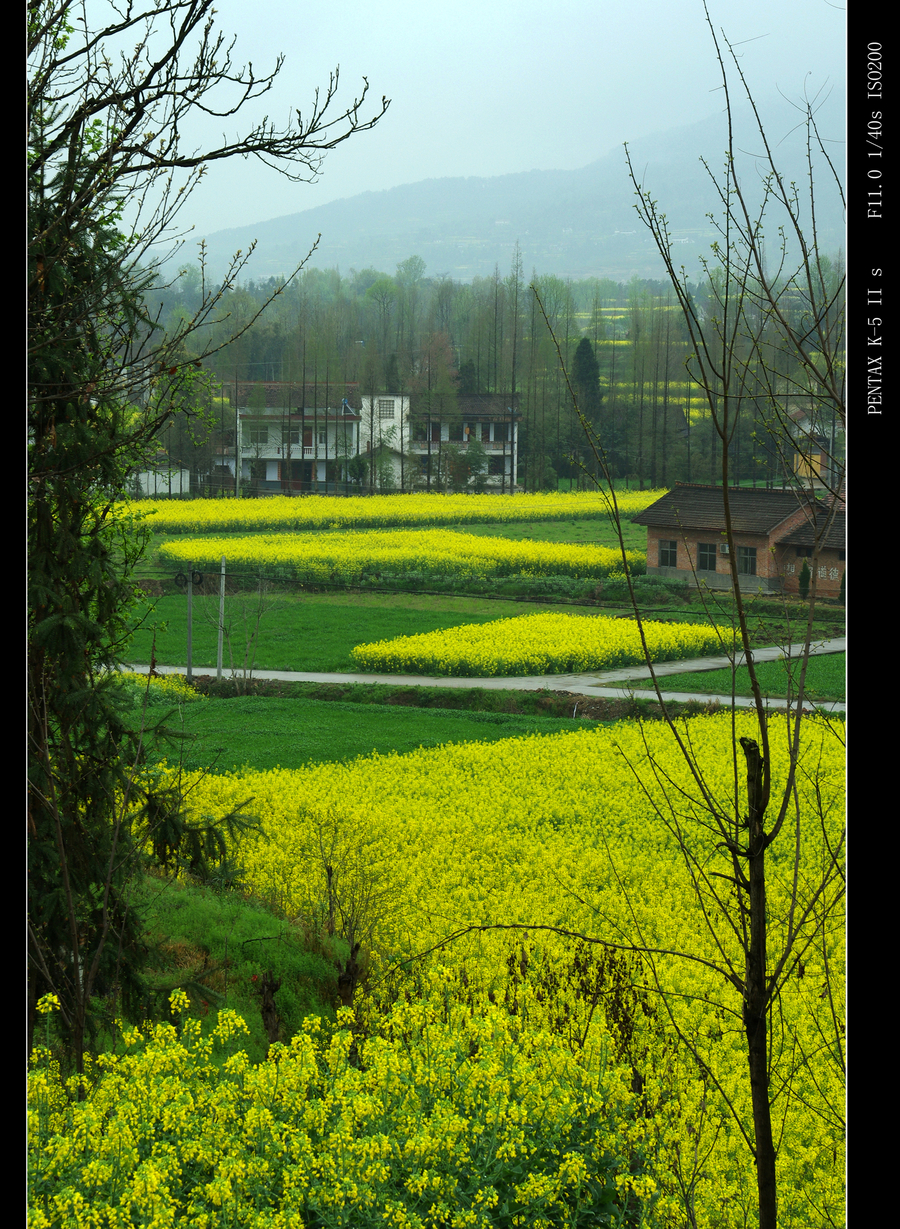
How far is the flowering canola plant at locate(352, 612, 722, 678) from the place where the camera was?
9.53 meters

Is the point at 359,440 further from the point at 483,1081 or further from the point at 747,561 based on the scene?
the point at 483,1081

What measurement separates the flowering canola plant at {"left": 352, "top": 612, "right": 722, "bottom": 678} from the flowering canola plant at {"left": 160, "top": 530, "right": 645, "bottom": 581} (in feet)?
1.93

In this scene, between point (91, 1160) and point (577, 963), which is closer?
point (91, 1160)

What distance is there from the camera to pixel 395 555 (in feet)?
28.7

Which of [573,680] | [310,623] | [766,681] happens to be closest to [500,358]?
[310,623]

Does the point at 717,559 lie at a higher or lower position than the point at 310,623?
higher

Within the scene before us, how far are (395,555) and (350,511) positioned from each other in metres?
2.11

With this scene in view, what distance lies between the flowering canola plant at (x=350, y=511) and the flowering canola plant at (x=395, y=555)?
8.0 inches

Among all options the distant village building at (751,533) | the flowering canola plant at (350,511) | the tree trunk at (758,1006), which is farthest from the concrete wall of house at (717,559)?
the tree trunk at (758,1006)

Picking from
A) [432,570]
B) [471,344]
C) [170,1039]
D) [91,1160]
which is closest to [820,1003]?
[170,1039]

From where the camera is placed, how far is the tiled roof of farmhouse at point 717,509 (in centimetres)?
523
